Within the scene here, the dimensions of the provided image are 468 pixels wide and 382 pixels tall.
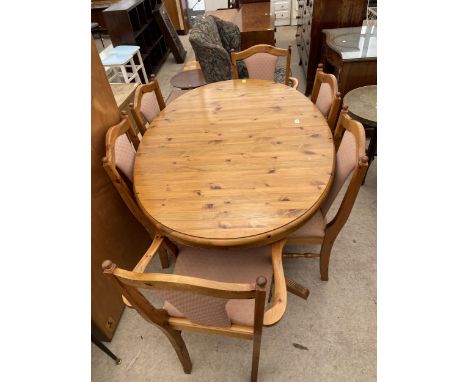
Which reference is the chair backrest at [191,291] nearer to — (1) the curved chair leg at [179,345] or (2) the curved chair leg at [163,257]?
(1) the curved chair leg at [179,345]

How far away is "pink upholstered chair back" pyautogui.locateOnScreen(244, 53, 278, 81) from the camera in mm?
2334

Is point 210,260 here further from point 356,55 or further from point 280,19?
point 280,19

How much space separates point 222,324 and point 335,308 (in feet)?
2.94

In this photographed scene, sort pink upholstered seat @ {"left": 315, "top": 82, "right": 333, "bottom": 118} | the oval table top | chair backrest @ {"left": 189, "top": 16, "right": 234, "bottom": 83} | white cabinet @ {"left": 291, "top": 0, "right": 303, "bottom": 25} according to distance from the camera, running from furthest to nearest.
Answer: white cabinet @ {"left": 291, "top": 0, "right": 303, "bottom": 25}, chair backrest @ {"left": 189, "top": 16, "right": 234, "bottom": 83}, pink upholstered seat @ {"left": 315, "top": 82, "right": 333, "bottom": 118}, the oval table top

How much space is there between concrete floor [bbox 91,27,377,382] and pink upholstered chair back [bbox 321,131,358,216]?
25.7 inches

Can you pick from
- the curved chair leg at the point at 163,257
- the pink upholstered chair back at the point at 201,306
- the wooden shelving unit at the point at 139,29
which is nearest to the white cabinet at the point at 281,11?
the wooden shelving unit at the point at 139,29

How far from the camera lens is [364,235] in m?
1.98

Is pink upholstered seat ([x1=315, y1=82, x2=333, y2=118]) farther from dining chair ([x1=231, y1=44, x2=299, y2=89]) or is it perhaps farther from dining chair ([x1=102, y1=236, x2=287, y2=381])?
dining chair ([x1=102, y1=236, x2=287, y2=381])

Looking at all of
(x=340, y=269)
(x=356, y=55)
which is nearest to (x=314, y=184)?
(x=340, y=269)

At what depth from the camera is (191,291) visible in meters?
0.78

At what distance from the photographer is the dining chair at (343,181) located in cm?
118

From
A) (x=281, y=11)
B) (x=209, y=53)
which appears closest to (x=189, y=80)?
(x=209, y=53)

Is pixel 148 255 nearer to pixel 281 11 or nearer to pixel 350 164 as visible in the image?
pixel 350 164

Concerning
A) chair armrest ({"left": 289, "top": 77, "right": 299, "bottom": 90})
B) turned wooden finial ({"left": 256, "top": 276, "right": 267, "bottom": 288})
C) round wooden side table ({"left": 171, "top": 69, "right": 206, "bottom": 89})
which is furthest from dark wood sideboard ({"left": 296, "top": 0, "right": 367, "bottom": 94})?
turned wooden finial ({"left": 256, "top": 276, "right": 267, "bottom": 288})
